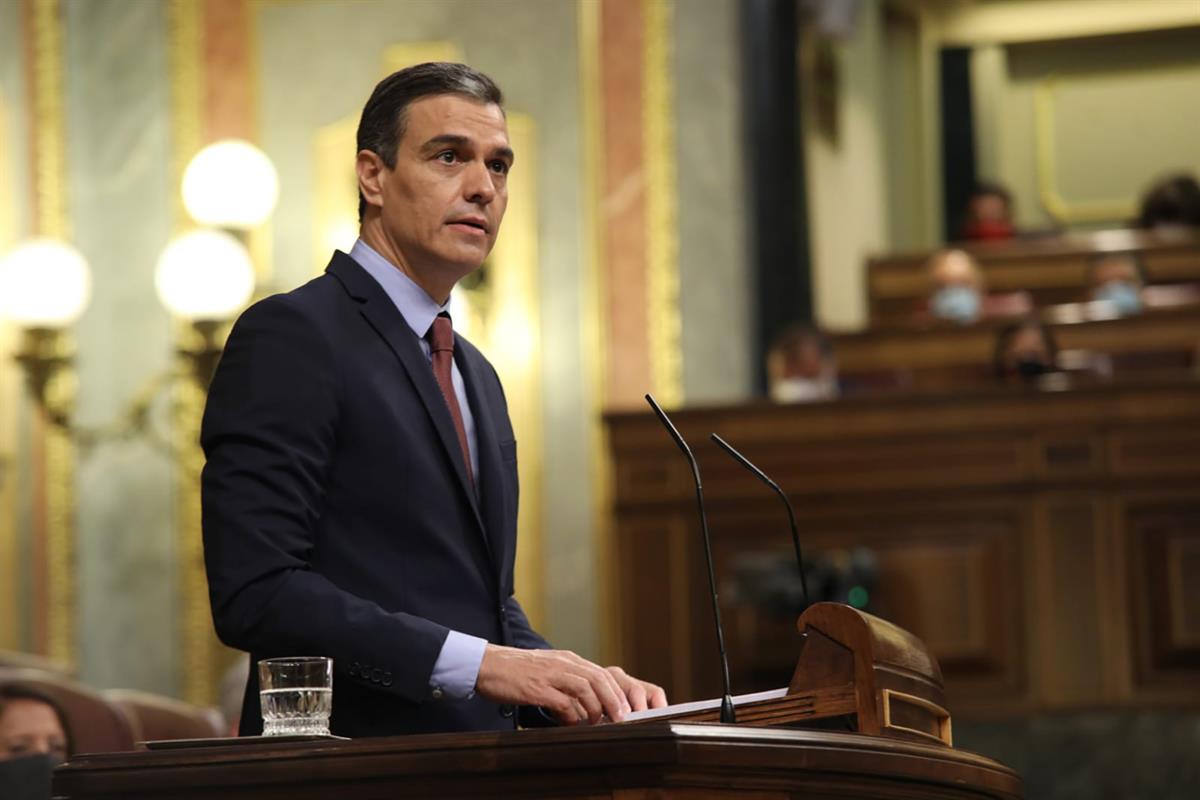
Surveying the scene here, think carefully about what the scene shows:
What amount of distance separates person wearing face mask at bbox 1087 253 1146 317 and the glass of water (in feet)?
27.5

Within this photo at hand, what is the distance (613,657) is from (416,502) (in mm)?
5496

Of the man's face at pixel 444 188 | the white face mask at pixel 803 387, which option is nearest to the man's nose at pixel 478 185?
the man's face at pixel 444 188

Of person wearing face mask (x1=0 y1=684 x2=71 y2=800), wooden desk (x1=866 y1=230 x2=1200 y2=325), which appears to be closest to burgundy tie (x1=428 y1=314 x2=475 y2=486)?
person wearing face mask (x1=0 y1=684 x2=71 y2=800)

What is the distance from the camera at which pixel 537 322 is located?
9133mm

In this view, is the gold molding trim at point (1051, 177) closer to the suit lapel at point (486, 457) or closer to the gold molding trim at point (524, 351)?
the gold molding trim at point (524, 351)

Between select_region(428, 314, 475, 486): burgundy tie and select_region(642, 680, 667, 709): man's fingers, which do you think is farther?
select_region(428, 314, 475, 486): burgundy tie

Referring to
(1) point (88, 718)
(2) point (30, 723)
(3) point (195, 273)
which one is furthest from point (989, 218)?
(2) point (30, 723)

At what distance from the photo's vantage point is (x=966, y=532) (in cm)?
704

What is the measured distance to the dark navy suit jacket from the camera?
6.98 feet

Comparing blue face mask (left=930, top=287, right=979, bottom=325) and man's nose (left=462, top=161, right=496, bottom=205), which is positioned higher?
blue face mask (left=930, top=287, right=979, bottom=325)

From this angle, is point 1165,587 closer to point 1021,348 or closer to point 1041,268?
point 1021,348

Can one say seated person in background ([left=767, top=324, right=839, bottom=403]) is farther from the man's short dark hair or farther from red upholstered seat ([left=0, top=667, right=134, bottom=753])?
the man's short dark hair

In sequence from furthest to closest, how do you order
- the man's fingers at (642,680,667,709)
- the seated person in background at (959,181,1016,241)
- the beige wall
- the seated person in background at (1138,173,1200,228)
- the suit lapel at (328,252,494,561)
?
the beige wall
the seated person in background at (959,181,1016,241)
the seated person in background at (1138,173,1200,228)
the suit lapel at (328,252,494,561)
the man's fingers at (642,680,667,709)

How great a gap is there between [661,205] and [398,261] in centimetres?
684
